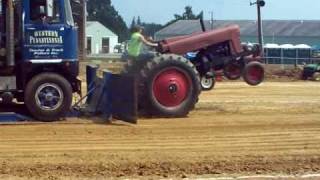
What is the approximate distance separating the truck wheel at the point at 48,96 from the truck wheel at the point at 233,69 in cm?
513

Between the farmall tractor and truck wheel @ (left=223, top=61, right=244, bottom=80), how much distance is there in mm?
147

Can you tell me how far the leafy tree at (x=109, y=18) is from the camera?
5165 inches

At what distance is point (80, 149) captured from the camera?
1150cm

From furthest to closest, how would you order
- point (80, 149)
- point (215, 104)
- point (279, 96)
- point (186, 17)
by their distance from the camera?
1. point (186, 17)
2. point (279, 96)
3. point (215, 104)
4. point (80, 149)

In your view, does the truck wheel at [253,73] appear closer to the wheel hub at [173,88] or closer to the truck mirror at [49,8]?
the wheel hub at [173,88]

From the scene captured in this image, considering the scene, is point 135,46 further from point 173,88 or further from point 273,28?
point 273,28

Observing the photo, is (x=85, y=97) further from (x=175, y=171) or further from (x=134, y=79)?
(x=175, y=171)

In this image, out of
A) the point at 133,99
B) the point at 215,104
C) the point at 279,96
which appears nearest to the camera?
the point at 133,99

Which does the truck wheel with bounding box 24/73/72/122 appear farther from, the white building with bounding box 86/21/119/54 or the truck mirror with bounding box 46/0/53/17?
the white building with bounding box 86/21/119/54

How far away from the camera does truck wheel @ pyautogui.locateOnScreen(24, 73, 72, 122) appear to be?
46.2ft

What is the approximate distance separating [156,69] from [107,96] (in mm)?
1252

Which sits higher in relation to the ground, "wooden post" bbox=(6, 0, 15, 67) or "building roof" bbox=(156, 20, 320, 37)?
"building roof" bbox=(156, 20, 320, 37)

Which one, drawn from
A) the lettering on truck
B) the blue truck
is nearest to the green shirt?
the blue truck

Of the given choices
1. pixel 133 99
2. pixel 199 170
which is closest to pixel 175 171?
pixel 199 170
